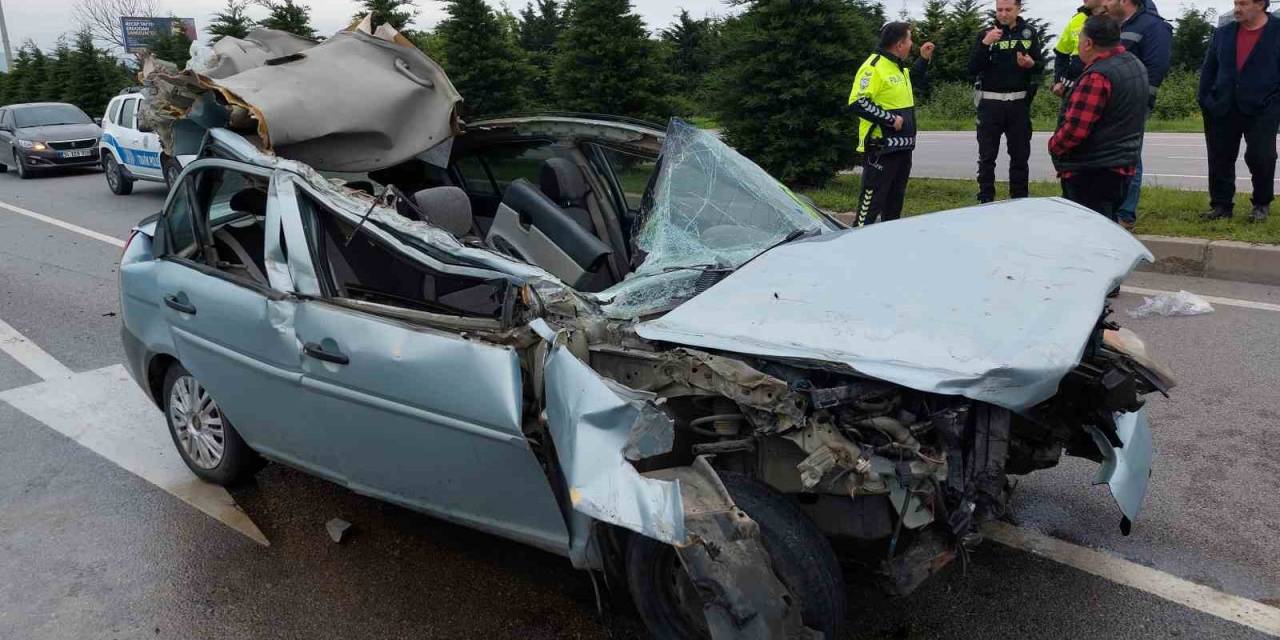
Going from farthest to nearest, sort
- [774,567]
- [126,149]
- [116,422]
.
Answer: [126,149] → [116,422] → [774,567]

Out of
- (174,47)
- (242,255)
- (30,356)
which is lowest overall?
(30,356)

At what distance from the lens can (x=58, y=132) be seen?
1862cm

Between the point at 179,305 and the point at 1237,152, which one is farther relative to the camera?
the point at 1237,152

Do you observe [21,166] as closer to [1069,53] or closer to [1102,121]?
[1069,53]

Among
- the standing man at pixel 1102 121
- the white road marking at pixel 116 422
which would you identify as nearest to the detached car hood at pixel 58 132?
the white road marking at pixel 116 422

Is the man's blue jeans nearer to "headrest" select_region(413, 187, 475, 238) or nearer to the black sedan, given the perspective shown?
"headrest" select_region(413, 187, 475, 238)

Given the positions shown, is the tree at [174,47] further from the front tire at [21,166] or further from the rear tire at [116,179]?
the rear tire at [116,179]

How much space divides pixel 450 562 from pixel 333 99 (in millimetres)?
2112

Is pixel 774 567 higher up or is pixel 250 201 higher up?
pixel 250 201

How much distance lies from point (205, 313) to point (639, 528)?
229cm

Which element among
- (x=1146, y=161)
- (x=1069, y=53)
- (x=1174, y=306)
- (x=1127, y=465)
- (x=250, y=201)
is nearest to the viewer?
(x=1127, y=465)

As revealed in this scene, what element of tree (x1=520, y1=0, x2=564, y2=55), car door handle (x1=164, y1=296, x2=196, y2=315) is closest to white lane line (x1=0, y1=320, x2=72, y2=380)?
car door handle (x1=164, y1=296, x2=196, y2=315)

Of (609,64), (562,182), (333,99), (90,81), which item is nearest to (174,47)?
(90,81)

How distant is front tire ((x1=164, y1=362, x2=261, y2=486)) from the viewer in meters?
4.05
